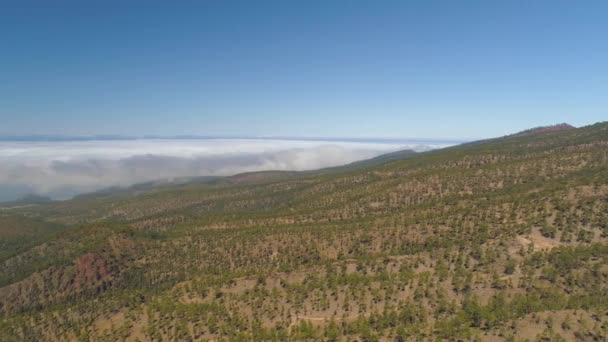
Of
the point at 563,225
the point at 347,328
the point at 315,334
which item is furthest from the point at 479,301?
the point at 563,225

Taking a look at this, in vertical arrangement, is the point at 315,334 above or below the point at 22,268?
above

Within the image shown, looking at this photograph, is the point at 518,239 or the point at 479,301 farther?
the point at 518,239

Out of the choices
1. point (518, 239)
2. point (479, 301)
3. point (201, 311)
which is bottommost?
point (201, 311)

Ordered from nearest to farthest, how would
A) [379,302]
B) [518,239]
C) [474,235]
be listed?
[379,302] → [518,239] → [474,235]

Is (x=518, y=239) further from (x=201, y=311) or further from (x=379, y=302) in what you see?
(x=201, y=311)

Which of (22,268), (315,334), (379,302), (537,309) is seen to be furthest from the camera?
(22,268)

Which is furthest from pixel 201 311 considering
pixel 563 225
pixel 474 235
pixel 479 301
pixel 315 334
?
pixel 563 225

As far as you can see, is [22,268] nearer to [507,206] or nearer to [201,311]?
[201,311]
